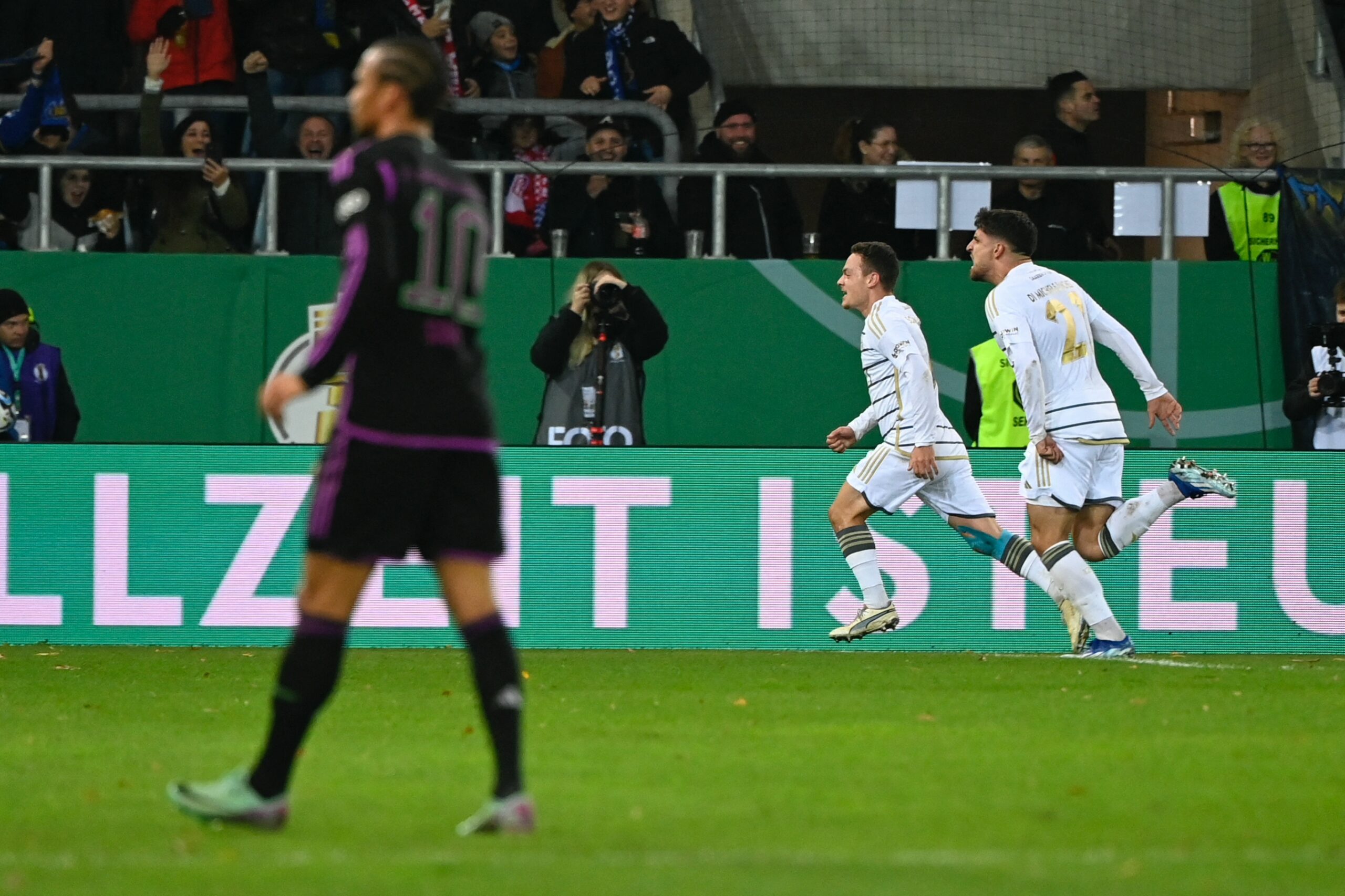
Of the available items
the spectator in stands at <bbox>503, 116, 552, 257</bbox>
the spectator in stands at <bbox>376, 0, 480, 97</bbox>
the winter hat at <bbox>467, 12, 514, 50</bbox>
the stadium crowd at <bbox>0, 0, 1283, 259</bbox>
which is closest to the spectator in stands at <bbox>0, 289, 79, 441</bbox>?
the stadium crowd at <bbox>0, 0, 1283, 259</bbox>

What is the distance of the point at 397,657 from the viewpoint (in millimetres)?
11664

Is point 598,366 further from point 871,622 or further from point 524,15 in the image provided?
point 524,15

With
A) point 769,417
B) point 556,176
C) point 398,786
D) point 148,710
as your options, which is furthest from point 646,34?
point 398,786

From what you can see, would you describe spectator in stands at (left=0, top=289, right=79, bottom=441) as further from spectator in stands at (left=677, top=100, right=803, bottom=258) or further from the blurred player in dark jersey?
the blurred player in dark jersey

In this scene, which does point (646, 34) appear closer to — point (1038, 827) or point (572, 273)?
point (572, 273)

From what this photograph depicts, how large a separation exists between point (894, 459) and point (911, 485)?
17 cm

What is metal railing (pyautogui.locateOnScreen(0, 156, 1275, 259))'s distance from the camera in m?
13.7

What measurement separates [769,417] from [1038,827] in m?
8.55

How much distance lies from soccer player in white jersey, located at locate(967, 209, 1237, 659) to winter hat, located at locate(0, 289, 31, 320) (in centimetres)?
587

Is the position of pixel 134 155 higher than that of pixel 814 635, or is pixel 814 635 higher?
pixel 134 155

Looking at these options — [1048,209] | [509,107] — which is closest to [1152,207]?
[1048,209]

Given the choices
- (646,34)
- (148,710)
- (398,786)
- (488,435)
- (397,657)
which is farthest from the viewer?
(646,34)

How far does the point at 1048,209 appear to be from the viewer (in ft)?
46.0

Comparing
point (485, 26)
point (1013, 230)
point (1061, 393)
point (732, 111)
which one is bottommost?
point (1061, 393)
